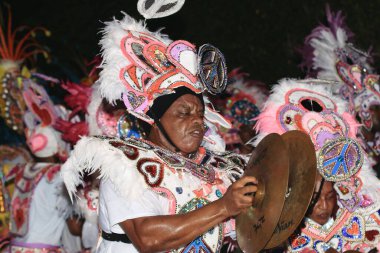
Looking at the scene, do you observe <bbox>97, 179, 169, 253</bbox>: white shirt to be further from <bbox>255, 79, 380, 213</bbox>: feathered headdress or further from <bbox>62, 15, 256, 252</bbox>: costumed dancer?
<bbox>255, 79, 380, 213</bbox>: feathered headdress

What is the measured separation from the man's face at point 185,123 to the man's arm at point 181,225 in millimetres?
499

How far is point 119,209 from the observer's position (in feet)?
10.6

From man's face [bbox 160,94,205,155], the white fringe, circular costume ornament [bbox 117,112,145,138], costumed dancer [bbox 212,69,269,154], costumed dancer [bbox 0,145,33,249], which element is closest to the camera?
the white fringe

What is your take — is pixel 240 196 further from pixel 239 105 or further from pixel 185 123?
pixel 239 105

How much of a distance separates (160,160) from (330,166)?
122cm

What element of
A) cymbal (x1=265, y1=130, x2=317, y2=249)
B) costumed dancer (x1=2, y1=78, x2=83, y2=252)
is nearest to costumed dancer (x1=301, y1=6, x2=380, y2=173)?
costumed dancer (x1=2, y1=78, x2=83, y2=252)

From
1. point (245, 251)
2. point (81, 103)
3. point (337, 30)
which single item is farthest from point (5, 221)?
point (337, 30)

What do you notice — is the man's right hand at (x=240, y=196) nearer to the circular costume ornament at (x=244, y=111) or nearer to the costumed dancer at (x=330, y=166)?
the costumed dancer at (x=330, y=166)

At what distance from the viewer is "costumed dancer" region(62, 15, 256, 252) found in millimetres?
3107

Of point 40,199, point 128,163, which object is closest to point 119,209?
point 128,163

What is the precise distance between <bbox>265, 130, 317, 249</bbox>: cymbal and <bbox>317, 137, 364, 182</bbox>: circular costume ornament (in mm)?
1145

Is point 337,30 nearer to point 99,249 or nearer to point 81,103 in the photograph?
point 81,103

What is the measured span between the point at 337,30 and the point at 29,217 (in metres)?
3.12

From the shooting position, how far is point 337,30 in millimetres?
6367
